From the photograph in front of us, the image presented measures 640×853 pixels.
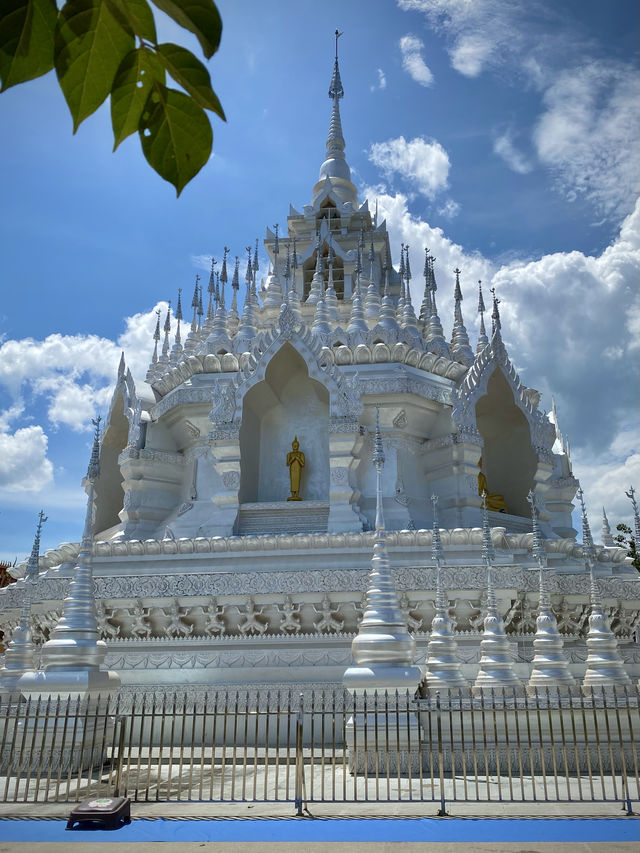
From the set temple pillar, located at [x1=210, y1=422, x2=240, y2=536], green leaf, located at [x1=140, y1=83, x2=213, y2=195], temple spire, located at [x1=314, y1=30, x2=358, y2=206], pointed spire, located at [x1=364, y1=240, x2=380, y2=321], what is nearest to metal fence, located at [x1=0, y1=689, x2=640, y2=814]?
temple pillar, located at [x1=210, y1=422, x2=240, y2=536]

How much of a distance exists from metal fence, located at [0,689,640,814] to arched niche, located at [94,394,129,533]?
33.6 feet

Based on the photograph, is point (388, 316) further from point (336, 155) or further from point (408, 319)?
point (336, 155)

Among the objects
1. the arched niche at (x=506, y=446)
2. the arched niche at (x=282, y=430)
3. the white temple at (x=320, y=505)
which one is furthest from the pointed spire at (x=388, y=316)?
the arched niche at (x=506, y=446)

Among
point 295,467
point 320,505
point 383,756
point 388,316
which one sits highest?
point 388,316

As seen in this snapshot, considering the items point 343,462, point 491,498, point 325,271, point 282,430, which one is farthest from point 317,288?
point 491,498

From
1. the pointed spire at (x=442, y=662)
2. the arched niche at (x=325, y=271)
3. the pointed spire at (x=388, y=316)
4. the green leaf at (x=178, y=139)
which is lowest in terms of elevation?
the pointed spire at (x=442, y=662)

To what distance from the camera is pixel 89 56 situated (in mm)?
1354

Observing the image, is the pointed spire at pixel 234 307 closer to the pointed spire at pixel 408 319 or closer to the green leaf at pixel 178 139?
the pointed spire at pixel 408 319

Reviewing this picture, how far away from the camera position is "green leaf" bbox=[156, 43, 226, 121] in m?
Result: 1.33

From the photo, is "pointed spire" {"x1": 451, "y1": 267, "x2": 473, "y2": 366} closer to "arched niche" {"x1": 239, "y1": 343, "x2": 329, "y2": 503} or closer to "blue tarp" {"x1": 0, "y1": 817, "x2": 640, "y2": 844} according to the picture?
"arched niche" {"x1": 239, "y1": 343, "x2": 329, "y2": 503}

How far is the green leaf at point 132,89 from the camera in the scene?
4.47 feet

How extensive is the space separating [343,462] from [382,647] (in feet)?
23.2

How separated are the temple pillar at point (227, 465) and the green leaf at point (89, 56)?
15379mm

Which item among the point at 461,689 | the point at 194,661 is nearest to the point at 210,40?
the point at 461,689
